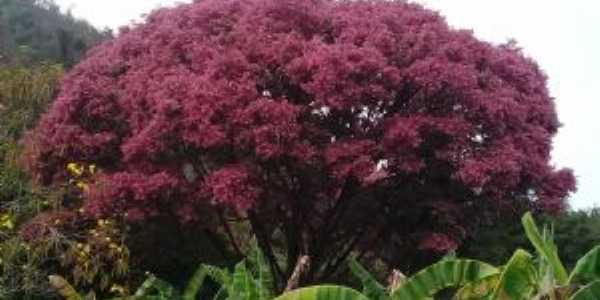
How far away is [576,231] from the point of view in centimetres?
1678

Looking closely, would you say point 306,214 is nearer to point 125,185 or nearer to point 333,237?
point 333,237

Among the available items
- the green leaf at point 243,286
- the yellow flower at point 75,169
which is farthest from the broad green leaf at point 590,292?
the yellow flower at point 75,169

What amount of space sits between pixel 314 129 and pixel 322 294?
515cm

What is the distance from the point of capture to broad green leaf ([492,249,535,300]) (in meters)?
8.08

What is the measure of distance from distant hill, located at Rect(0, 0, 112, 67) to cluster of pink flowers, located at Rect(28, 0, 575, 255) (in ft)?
36.6

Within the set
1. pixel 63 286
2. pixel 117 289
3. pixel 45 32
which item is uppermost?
pixel 45 32

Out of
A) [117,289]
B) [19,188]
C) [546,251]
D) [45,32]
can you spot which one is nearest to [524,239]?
[117,289]

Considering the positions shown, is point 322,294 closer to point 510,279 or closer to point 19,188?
point 510,279

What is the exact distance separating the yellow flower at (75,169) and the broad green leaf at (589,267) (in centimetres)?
638

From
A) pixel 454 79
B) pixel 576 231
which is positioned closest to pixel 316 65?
pixel 454 79

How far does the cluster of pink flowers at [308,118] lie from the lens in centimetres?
1195

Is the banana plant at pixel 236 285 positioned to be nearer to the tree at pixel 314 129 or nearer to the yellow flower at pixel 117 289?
the yellow flower at pixel 117 289

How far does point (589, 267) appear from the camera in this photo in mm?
8211

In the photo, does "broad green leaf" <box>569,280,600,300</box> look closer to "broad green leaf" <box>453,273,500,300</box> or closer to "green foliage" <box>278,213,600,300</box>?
"green foliage" <box>278,213,600,300</box>
